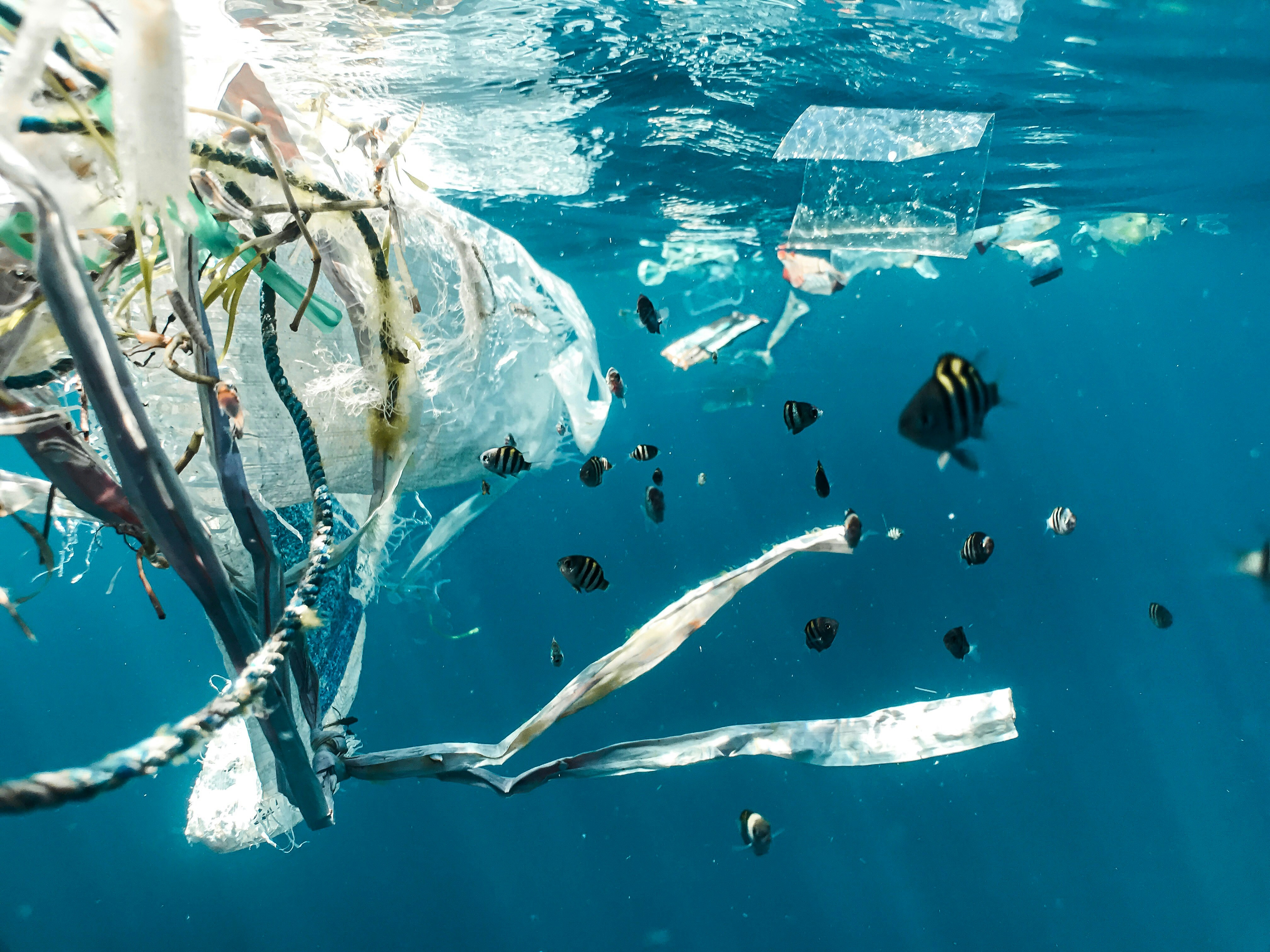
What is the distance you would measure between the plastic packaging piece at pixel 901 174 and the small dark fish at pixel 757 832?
7352 millimetres

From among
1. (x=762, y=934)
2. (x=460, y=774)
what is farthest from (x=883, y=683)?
(x=460, y=774)

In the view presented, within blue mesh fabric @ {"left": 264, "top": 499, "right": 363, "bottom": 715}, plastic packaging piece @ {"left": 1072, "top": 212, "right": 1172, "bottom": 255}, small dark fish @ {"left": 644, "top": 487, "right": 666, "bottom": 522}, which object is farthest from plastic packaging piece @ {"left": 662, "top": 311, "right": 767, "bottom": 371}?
plastic packaging piece @ {"left": 1072, "top": 212, "right": 1172, "bottom": 255}

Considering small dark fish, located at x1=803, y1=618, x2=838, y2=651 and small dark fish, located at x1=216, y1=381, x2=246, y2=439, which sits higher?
small dark fish, located at x1=216, y1=381, x2=246, y2=439

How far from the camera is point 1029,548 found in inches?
1174

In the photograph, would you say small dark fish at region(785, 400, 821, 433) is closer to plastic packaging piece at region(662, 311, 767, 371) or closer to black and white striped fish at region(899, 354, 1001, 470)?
plastic packaging piece at region(662, 311, 767, 371)

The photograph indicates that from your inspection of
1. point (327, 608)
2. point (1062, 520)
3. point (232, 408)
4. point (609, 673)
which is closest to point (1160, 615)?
point (1062, 520)

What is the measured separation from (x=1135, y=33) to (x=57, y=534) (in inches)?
578

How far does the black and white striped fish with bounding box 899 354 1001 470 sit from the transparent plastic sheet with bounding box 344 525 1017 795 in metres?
0.67

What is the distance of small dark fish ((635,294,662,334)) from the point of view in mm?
6422

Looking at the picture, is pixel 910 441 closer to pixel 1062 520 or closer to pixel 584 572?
pixel 584 572

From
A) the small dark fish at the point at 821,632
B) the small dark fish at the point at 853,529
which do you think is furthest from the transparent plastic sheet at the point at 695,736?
the small dark fish at the point at 821,632

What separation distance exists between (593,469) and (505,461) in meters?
2.58

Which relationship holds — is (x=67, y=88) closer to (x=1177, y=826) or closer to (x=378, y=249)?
(x=378, y=249)

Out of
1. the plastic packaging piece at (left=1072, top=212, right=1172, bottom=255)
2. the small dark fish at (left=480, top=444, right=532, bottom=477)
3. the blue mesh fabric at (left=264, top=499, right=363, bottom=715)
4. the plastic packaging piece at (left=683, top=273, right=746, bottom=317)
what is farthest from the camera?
the plastic packaging piece at (left=683, top=273, right=746, bottom=317)
